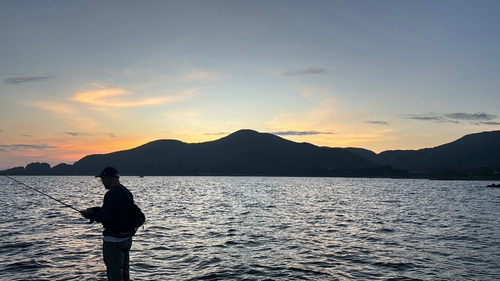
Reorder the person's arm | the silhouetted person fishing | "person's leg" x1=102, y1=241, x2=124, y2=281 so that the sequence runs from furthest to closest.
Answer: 1. "person's leg" x1=102, y1=241, x2=124, y2=281
2. the silhouetted person fishing
3. the person's arm

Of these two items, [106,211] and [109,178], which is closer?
[106,211]

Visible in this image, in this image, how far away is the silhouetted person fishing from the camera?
32.6 feet

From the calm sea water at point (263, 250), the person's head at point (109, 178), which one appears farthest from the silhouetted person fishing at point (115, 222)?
the calm sea water at point (263, 250)

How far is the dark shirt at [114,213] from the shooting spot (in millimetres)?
9812

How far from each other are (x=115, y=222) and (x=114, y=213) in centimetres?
26

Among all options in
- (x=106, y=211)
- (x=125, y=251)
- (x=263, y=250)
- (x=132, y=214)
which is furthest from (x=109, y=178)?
(x=263, y=250)

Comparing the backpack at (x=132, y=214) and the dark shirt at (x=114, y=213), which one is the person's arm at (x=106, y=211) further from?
the backpack at (x=132, y=214)

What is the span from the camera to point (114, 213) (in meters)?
10.0

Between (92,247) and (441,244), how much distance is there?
21294mm

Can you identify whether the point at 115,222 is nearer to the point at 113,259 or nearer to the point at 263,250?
the point at 113,259

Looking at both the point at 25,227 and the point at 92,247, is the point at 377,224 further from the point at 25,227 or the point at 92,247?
the point at 25,227

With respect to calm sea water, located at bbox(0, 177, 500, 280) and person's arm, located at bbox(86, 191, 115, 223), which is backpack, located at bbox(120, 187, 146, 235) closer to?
person's arm, located at bbox(86, 191, 115, 223)

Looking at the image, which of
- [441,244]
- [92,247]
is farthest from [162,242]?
[441,244]

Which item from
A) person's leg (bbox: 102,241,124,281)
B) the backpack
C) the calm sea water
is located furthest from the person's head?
the calm sea water
